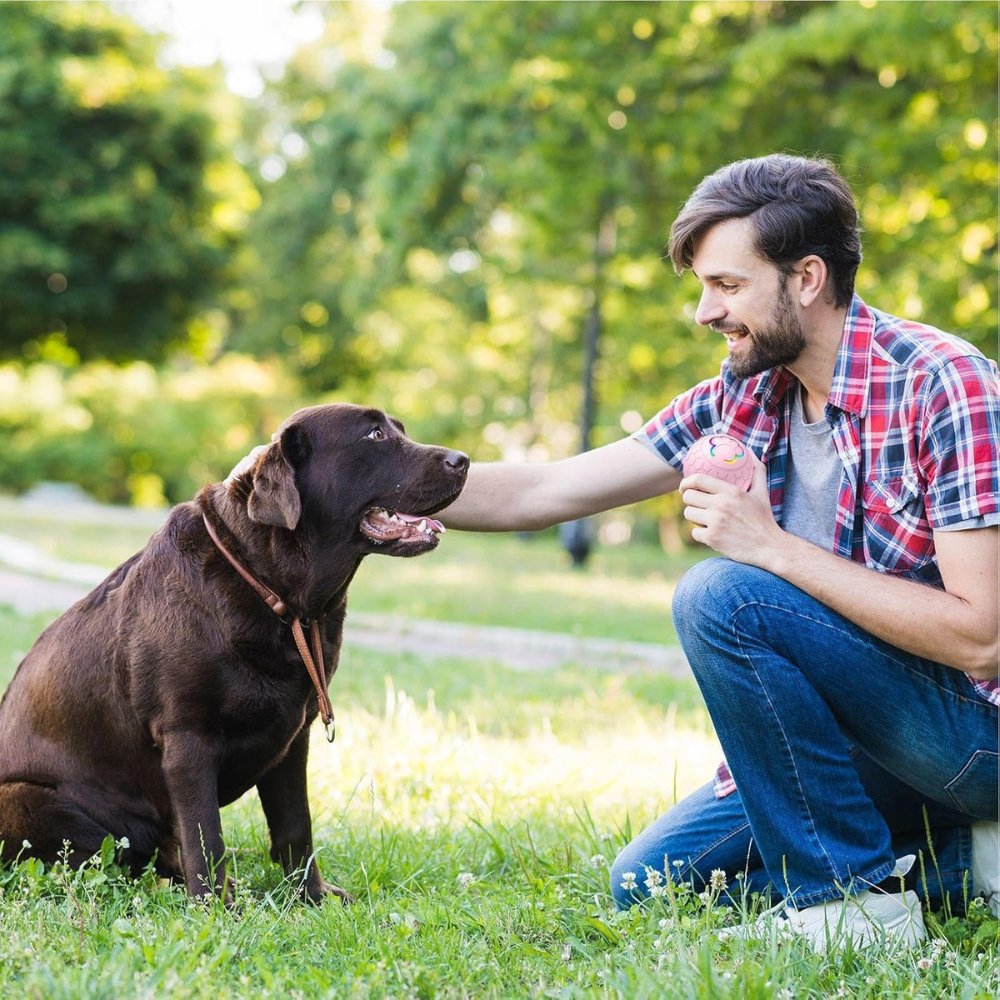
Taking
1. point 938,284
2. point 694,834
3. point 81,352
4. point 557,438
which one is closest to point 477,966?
point 694,834

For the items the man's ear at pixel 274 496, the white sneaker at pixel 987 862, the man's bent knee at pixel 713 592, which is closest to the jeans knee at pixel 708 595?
the man's bent knee at pixel 713 592

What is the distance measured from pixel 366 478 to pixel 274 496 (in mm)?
361

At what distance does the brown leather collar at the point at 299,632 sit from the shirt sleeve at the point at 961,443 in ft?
5.12

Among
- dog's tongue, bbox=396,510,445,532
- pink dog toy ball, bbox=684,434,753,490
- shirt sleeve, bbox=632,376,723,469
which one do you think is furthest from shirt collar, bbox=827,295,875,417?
dog's tongue, bbox=396,510,445,532

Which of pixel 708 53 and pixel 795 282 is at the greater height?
pixel 708 53

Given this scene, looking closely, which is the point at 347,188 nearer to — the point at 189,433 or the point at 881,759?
the point at 189,433

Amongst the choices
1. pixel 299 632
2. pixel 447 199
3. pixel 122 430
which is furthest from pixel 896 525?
pixel 122 430

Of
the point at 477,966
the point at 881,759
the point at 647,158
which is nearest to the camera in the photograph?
the point at 477,966

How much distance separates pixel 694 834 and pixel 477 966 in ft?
2.94

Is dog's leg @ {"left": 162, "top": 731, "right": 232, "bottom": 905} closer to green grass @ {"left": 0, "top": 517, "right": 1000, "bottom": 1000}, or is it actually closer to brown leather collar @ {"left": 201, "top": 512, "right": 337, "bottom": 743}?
green grass @ {"left": 0, "top": 517, "right": 1000, "bottom": 1000}

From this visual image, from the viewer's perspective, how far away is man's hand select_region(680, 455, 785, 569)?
285cm

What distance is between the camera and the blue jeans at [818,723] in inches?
108

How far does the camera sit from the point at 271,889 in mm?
3199

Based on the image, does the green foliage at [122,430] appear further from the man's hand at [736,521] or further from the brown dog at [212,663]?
the man's hand at [736,521]
